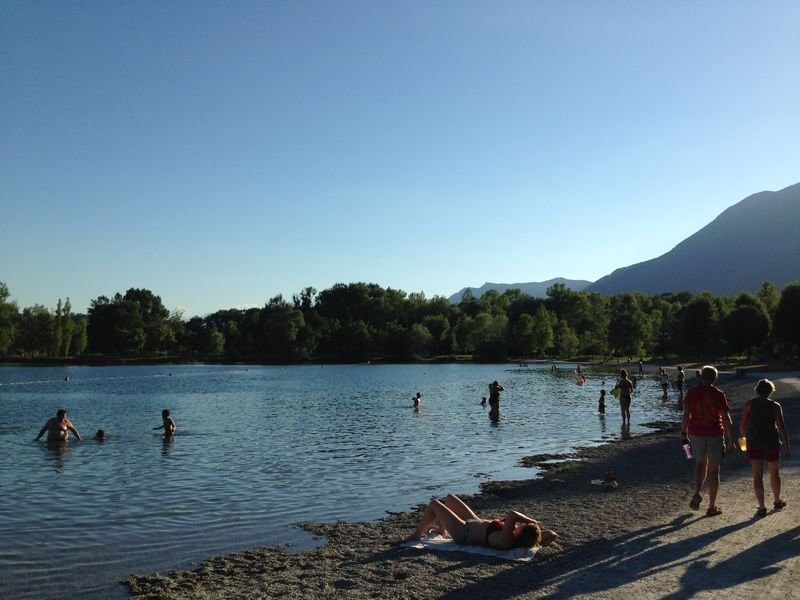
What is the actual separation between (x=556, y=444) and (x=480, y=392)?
1449 inches

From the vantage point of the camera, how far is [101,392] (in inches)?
2694

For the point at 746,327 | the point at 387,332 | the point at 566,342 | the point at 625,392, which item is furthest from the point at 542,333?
the point at 625,392

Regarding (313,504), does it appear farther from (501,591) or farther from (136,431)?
(136,431)

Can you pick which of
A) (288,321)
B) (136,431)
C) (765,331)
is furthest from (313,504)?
(288,321)

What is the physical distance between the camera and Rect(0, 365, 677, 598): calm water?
13.3 meters

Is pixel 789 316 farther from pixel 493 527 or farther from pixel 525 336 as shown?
pixel 493 527

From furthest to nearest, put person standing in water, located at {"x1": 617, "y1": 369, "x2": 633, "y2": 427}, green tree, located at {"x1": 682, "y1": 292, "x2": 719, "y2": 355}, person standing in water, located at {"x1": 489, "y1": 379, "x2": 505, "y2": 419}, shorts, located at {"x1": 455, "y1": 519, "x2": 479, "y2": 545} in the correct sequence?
green tree, located at {"x1": 682, "y1": 292, "x2": 719, "y2": 355}
person standing in water, located at {"x1": 489, "y1": 379, "x2": 505, "y2": 419}
person standing in water, located at {"x1": 617, "y1": 369, "x2": 633, "y2": 427}
shorts, located at {"x1": 455, "y1": 519, "x2": 479, "y2": 545}

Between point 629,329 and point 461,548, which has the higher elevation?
point 629,329

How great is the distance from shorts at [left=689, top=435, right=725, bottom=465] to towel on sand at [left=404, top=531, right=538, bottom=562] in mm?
3934

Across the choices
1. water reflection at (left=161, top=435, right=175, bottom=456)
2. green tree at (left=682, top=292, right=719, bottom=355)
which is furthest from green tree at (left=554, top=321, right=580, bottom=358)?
water reflection at (left=161, top=435, right=175, bottom=456)

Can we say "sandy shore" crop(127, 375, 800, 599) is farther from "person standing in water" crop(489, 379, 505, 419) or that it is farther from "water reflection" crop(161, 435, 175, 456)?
"person standing in water" crop(489, 379, 505, 419)

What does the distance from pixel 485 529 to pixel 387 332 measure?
162 meters

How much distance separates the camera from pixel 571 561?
1038cm

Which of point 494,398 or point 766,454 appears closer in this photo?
point 766,454
